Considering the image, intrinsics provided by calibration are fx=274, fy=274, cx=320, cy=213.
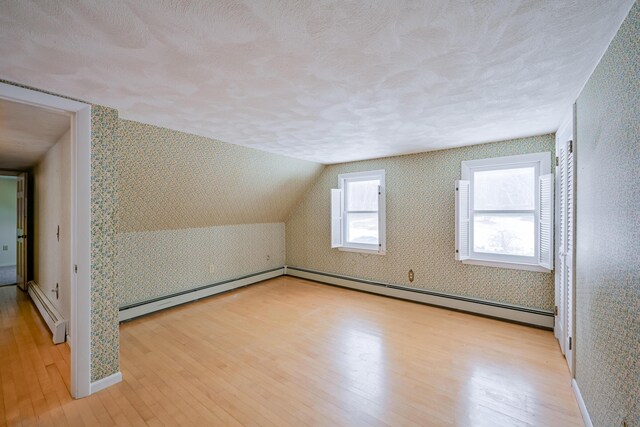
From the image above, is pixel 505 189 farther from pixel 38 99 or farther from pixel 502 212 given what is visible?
pixel 38 99

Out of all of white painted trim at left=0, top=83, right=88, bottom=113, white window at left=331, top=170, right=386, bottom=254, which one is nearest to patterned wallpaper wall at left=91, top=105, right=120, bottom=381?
white painted trim at left=0, top=83, right=88, bottom=113

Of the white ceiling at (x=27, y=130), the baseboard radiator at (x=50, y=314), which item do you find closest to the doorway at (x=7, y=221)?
the baseboard radiator at (x=50, y=314)

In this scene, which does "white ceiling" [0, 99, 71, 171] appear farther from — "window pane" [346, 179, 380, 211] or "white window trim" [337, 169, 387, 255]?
"window pane" [346, 179, 380, 211]

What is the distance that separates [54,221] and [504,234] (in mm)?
5485

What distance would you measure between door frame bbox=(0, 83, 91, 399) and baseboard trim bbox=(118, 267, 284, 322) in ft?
3.94

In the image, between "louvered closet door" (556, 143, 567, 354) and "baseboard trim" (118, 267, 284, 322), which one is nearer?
"louvered closet door" (556, 143, 567, 354)

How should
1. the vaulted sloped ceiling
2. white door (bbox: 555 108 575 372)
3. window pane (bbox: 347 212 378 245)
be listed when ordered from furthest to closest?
window pane (bbox: 347 212 378 245), the vaulted sloped ceiling, white door (bbox: 555 108 575 372)

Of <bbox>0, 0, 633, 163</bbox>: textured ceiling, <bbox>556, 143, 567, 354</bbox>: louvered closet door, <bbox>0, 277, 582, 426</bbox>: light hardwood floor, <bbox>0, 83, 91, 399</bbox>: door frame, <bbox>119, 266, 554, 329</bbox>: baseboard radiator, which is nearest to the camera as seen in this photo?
<bbox>0, 0, 633, 163</bbox>: textured ceiling

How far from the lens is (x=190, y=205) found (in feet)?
12.6

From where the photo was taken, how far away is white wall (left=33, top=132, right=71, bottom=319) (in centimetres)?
272

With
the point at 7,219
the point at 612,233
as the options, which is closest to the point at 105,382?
the point at 612,233

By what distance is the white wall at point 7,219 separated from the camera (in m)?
6.18

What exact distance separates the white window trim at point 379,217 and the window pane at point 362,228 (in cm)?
8

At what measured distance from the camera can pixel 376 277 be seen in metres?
4.46
